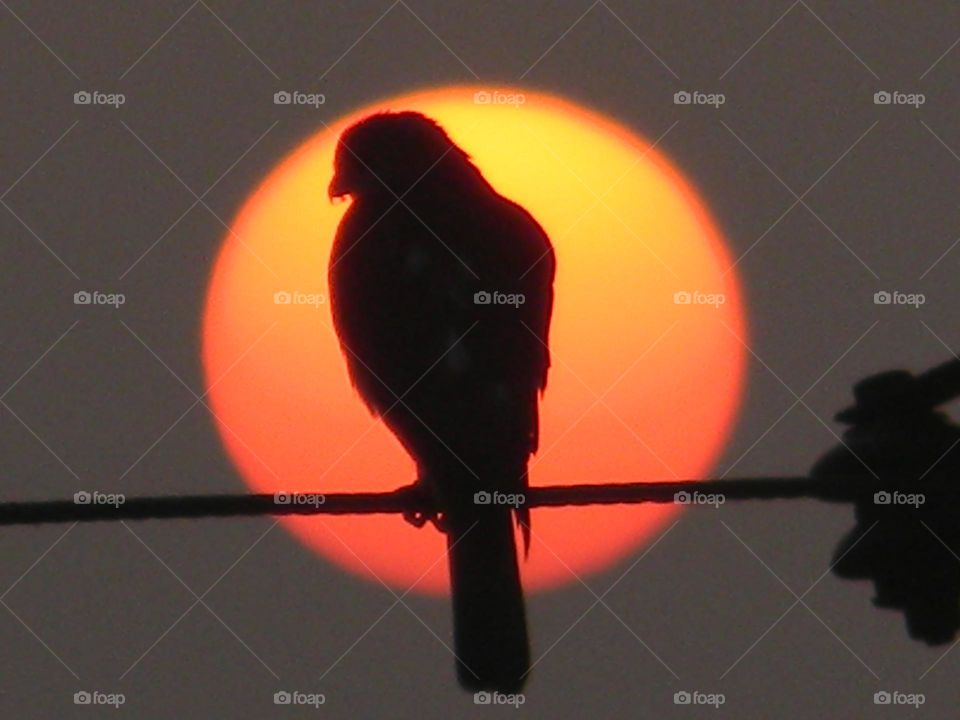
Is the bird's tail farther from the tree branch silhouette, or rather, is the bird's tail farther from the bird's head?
the bird's head

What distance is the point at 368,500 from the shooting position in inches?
76.0

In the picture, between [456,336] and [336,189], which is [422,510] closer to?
[456,336]

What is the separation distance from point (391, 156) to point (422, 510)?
0.77m

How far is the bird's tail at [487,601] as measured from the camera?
2.18 metres

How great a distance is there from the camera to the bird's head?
2359 millimetres

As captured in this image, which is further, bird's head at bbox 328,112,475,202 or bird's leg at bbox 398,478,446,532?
bird's head at bbox 328,112,475,202

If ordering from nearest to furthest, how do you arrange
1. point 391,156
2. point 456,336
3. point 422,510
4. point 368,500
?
point 368,500 < point 422,510 < point 456,336 < point 391,156

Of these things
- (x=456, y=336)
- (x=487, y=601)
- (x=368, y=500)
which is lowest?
(x=487, y=601)

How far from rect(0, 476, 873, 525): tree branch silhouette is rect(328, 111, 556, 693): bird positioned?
0.18m

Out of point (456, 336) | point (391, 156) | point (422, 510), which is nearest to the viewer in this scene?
point (422, 510)

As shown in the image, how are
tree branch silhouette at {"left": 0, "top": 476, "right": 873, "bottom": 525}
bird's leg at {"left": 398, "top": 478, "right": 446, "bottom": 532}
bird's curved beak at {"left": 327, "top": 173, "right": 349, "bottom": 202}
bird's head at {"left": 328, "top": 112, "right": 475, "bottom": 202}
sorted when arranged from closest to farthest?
tree branch silhouette at {"left": 0, "top": 476, "right": 873, "bottom": 525} < bird's leg at {"left": 398, "top": 478, "right": 446, "bottom": 532} < bird's head at {"left": 328, "top": 112, "right": 475, "bottom": 202} < bird's curved beak at {"left": 327, "top": 173, "right": 349, "bottom": 202}

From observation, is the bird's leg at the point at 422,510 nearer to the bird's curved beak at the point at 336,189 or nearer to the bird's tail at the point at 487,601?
the bird's tail at the point at 487,601

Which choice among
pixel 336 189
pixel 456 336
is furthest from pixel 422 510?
pixel 336 189

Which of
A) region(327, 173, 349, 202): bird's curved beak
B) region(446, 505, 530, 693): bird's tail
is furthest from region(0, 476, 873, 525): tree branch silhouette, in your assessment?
region(327, 173, 349, 202): bird's curved beak
